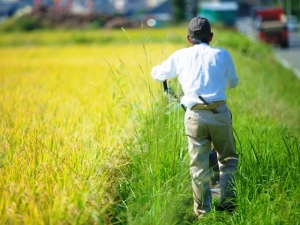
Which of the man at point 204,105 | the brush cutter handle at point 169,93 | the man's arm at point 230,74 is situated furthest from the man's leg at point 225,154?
the brush cutter handle at point 169,93

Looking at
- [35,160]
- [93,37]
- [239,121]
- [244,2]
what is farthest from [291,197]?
[244,2]

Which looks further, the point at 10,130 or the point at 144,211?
the point at 10,130

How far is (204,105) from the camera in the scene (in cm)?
546

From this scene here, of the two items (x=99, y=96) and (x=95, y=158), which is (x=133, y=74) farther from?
(x=95, y=158)

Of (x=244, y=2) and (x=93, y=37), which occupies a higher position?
(x=93, y=37)

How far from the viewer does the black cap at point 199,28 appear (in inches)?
219

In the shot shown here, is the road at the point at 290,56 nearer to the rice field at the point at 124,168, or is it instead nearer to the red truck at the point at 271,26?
the red truck at the point at 271,26

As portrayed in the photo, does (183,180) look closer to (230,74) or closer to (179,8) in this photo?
(230,74)

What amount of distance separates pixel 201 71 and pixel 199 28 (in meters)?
0.32

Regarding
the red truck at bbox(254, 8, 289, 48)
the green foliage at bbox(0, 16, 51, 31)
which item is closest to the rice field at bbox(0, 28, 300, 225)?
the red truck at bbox(254, 8, 289, 48)

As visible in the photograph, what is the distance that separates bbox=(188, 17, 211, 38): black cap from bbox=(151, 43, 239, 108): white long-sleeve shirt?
0.08 meters

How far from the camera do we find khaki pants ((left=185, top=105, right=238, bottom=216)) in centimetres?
548

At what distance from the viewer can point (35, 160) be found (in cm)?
569

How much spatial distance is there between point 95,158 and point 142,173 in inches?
14.6
